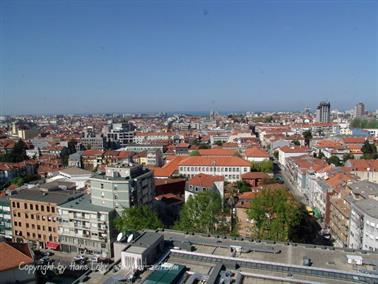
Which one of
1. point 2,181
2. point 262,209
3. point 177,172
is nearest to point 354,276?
point 262,209

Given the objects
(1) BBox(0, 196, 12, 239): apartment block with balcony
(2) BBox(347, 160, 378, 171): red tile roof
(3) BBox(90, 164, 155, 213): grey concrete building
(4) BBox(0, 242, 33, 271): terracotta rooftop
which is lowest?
(1) BBox(0, 196, 12, 239): apartment block with balcony

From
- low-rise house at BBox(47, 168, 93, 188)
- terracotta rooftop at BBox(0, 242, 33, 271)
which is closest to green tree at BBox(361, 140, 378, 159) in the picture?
low-rise house at BBox(47, 168, 93, 188)

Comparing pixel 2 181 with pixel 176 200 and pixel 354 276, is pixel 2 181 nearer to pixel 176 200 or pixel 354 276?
pixel 176 200

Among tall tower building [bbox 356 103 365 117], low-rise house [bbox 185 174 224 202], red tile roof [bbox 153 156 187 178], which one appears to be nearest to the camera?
low-rise house [bbox 185 174 224 202]

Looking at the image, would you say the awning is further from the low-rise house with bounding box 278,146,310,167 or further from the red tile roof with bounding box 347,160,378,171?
the low-rise house with bounding box 278,146,310,167

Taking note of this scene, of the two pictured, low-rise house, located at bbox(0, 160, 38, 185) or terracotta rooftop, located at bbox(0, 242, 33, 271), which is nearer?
terracotta rooftop, located at bbox(0, 242, 33, 271)

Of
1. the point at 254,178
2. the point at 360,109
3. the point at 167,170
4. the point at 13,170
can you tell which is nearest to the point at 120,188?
the point at 167,170

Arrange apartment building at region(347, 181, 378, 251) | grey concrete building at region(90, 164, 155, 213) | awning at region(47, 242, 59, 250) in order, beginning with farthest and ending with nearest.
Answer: awning at region(47, 242, 59, 250), grey concrete building at region(90, 164, 155, 213), apartment building at region(347, 181, 378, 251)

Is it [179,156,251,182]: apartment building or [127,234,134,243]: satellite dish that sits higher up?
[127,234,134,243]: satellite dish
